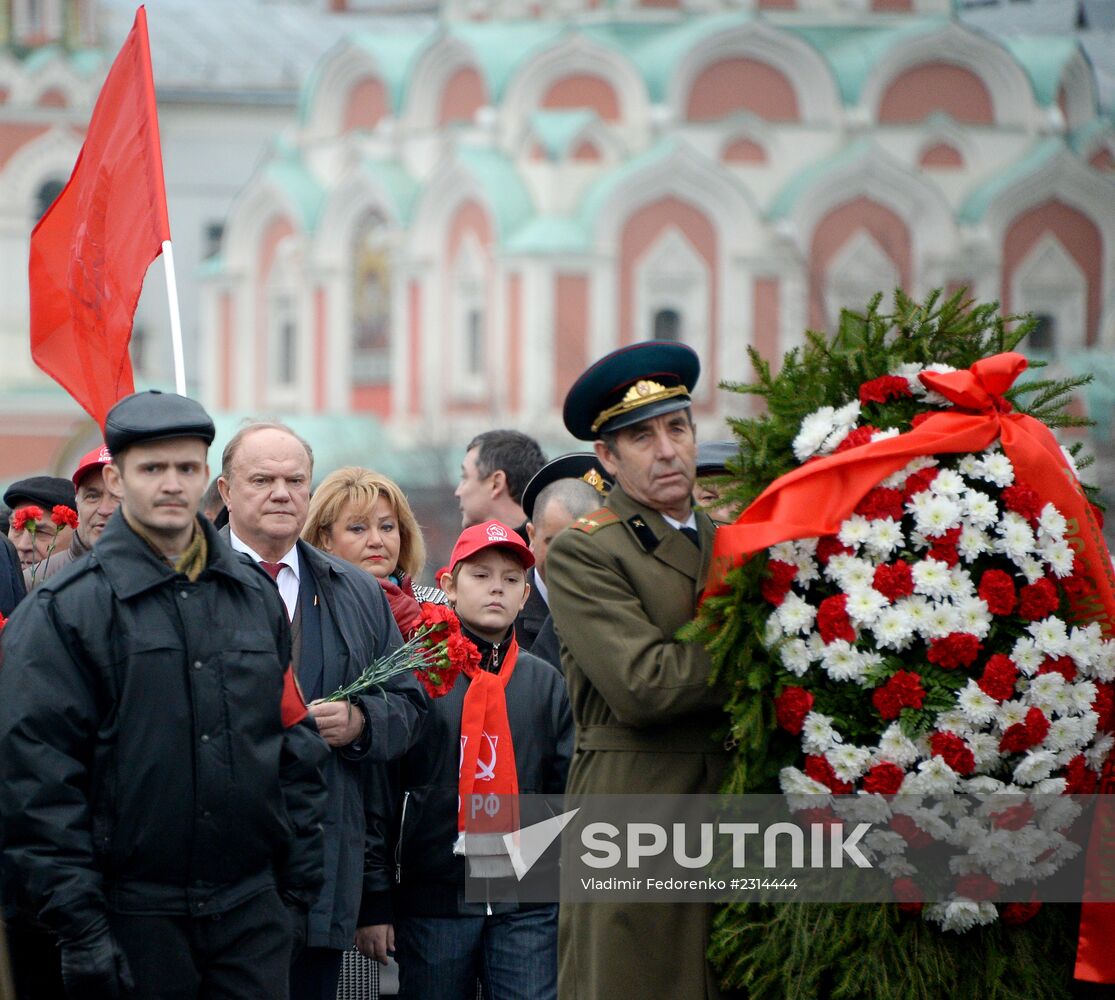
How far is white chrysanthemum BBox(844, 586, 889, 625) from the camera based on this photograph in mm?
4375

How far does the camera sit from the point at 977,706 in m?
4.33

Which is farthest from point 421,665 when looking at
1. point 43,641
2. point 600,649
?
point 43,641

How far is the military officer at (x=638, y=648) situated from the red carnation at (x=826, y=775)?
0.24m

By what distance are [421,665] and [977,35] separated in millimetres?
32909

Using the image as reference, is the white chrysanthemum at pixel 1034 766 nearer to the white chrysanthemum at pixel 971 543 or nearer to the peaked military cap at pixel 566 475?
the white chrysanthemum at pixel 971 543

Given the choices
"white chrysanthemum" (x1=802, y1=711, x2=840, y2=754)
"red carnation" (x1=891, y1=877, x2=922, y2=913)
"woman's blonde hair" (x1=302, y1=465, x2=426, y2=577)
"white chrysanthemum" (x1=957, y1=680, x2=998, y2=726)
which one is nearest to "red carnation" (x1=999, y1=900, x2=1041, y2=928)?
"red carnation" (x1=891, y1=877, x2=922, y2=913)

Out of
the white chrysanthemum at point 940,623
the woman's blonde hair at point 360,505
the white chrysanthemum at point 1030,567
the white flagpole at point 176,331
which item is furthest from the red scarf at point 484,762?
the white chrysanthemum at point 1030,567

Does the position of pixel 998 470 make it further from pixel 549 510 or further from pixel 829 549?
pixel 549 510

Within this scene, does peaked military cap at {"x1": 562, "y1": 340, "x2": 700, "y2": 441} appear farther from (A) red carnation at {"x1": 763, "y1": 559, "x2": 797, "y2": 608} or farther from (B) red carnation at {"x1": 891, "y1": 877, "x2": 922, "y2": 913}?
(B) red carnation at {"x1": 891, "y1": 877, "x2": 922, "y2": 913}

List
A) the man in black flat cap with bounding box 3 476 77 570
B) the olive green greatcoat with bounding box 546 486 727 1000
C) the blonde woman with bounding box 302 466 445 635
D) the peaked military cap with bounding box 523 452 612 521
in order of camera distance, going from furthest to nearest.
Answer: the man in black flat cap with bounding box 3 476 77 570 < the peaked military cap with bounding box 523 452 612 521 < the blonde woman with bounding box 302 466 445 635 < the olive green greatcoat with bounding box 546 486 727 1000

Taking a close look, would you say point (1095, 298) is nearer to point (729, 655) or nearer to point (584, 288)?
point (584, 288)

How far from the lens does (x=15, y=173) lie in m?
40.3

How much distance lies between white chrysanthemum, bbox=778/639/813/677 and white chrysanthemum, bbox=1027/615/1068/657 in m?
0.46

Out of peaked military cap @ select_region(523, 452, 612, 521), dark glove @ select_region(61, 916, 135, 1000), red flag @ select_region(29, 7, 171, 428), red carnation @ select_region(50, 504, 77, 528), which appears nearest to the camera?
dark glove @ select_region(61, 916, 135, 1000)
